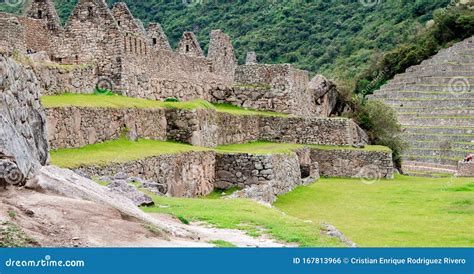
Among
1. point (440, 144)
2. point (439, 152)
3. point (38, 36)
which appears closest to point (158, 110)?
point (38, 36)

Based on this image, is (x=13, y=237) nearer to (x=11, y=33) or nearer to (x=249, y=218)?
(x=249, y=218)

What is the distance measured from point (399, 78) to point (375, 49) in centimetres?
850

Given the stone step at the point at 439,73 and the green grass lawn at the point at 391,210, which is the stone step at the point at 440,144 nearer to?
the stone step at the point at 439,73

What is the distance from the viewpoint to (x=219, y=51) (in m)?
31.6

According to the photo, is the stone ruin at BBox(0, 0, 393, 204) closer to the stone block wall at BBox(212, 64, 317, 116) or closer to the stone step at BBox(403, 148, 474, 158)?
the stone block wall at BBox(212, 64, 317, 116)

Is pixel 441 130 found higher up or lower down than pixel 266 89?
lower down

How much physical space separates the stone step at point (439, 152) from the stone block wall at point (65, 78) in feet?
103

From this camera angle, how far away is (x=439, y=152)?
164 feet

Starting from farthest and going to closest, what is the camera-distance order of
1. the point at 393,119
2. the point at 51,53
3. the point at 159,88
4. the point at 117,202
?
1. the point at 393,119
2. the point at 159,88
3. the point at 51,53
4. the point at 117,202

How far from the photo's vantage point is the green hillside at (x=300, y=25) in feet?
166

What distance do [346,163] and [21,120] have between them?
20.2 meters

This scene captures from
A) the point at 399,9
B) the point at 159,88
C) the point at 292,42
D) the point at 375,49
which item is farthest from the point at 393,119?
the point at 399,9

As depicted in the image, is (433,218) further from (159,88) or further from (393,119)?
(393,119)

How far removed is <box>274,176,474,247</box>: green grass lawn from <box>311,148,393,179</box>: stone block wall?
4.96ft
